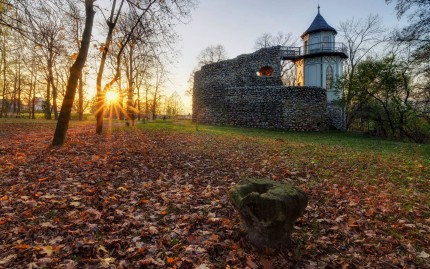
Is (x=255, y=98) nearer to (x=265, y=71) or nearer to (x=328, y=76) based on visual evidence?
(x=265, y=71)

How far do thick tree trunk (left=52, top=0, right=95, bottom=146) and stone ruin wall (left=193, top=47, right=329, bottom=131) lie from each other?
16122 millimetres

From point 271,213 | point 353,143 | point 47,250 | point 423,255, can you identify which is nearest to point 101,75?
point 47,250

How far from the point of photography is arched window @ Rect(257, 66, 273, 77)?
27.7 m

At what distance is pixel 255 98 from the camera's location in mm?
24172

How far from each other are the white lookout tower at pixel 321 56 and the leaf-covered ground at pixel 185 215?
81.6ft

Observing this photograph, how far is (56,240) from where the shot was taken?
138 inches

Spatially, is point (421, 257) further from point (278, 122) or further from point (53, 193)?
point (278, 122)

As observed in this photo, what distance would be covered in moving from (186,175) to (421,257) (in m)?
4.97

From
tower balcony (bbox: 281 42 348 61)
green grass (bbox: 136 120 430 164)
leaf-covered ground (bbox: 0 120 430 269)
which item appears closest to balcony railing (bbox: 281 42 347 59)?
tower balcony (bbox: 281 42 348 61)

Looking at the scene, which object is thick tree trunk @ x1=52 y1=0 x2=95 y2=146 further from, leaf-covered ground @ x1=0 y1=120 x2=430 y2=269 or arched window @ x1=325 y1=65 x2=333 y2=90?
arched window @ x1=325 y1=65 x2=333 y2=90

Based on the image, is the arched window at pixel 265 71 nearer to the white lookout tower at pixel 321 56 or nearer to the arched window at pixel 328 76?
the white lookout tower at pixel 321 56

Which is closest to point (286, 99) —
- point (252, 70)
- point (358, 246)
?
point (252, 70)

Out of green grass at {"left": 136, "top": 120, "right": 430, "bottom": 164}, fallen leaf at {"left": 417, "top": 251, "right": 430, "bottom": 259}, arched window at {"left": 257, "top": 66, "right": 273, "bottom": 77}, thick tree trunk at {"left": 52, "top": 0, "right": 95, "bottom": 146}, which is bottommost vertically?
fallen leaf at {"left": 417, "top": 251, "right": 430, "bottom": 259}

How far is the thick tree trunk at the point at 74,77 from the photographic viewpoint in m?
9.52
